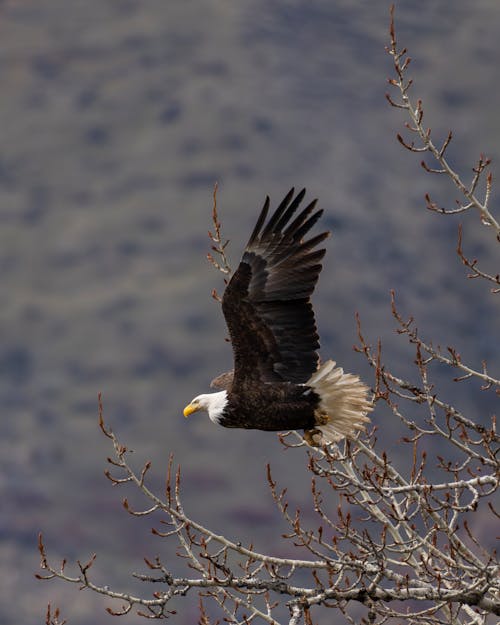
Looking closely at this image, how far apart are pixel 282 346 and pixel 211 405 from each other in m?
0.69

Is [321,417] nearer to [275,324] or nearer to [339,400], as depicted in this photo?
[339,400]

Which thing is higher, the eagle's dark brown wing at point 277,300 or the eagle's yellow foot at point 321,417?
the eagle's dark brown wing at point 277,300

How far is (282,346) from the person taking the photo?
25.2 ft

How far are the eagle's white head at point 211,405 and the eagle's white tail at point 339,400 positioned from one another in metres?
0.66

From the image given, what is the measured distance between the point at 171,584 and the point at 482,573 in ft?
5.99

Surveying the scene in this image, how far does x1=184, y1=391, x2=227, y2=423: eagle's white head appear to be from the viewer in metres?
7.71

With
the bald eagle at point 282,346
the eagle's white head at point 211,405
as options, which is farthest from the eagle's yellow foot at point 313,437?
the eagle's white head at point 211,405

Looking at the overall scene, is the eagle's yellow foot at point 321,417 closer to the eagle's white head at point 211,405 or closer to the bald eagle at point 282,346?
the bald eagle at point 282,346

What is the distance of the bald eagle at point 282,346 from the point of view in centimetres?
753

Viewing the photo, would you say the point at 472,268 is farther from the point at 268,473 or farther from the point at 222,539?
the point at 222,539

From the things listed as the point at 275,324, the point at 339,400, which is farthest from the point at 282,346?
the point at 339,400

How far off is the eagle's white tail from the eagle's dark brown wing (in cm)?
Answer: 13

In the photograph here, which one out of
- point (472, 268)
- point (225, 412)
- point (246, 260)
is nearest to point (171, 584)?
point (225, 412)

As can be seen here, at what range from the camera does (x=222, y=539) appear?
652 cm
